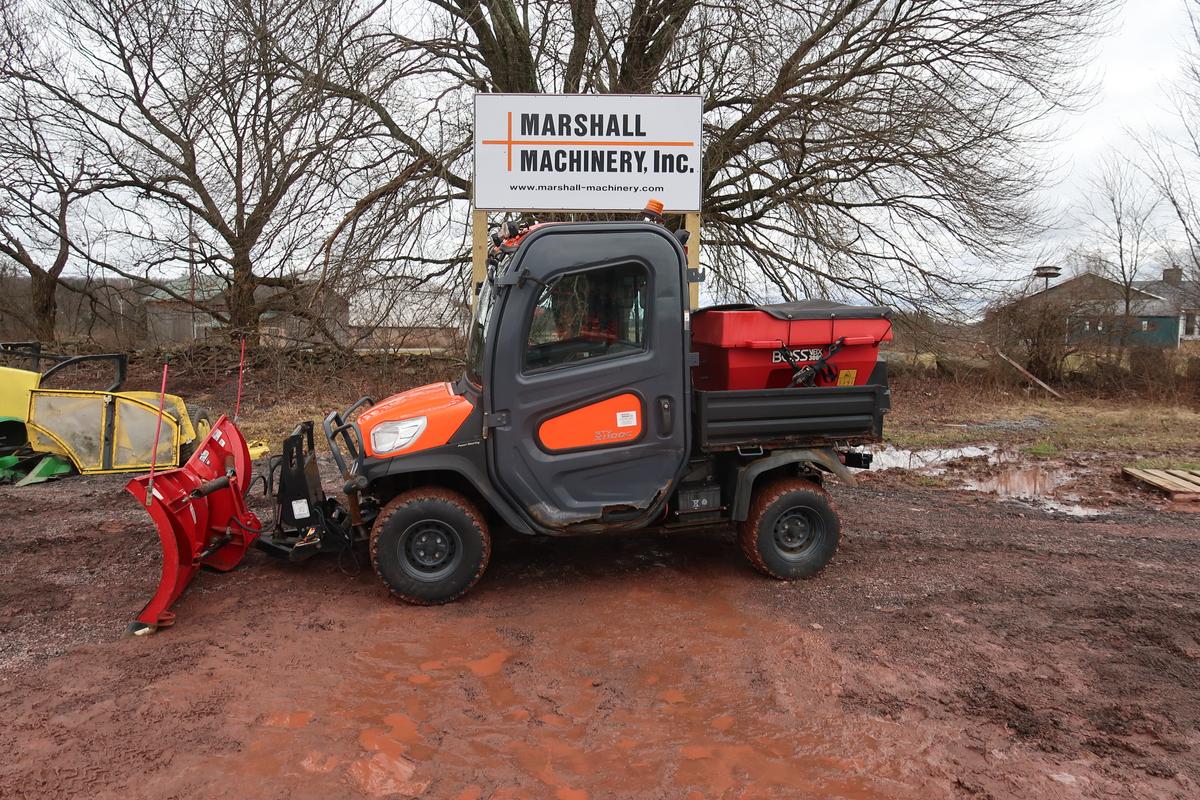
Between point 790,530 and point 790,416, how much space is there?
2.65 ft

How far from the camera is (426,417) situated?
4680 mm

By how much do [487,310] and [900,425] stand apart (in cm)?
944

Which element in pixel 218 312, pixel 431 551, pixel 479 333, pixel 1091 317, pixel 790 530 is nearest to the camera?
pixel 431 551

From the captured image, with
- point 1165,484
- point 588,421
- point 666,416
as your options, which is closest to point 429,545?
point 588,421

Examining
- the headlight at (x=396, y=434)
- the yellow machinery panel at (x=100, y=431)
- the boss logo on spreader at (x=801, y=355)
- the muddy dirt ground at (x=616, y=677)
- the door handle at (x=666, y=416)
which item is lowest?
the muddy dirt ground at (x=616, y=677)

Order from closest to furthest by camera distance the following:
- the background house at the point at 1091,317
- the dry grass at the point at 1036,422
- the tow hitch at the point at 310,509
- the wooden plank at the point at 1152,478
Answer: the tow hitch at the point at 310,509 → the wooden plank at the point at 1152,478 → the dry grass at the point at 1036,422 → the background house at the point at 1091,317

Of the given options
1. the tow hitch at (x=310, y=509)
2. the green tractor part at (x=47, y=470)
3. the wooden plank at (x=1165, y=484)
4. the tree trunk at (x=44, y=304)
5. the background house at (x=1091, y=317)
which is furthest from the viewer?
the background house at (x=1091, y=317)

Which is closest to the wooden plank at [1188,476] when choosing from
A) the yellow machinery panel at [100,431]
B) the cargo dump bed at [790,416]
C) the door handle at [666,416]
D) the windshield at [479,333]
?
the cargo dump bed at [790,416]

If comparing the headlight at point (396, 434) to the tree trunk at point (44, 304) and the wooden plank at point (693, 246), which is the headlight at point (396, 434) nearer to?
the wooden plank at point (693, 246)

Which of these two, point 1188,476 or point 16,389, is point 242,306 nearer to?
point 16,389

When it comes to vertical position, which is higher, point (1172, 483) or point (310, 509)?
point (310, 509)

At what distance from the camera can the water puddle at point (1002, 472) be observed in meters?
7.65

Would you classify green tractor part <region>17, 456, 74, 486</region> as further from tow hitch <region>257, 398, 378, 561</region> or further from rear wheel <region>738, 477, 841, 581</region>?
rear wheel <region>738, 477, 841, 581</region>

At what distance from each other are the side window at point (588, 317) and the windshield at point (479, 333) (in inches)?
12.6
